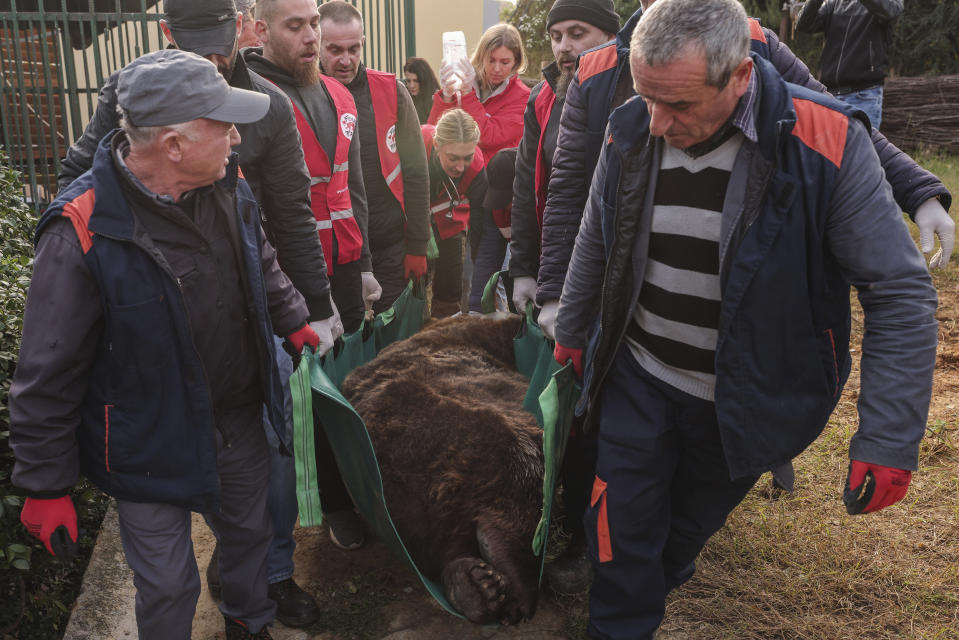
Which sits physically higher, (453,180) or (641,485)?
(453,180)

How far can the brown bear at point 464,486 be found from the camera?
2.83 metres

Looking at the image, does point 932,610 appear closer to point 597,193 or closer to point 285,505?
point 597,193

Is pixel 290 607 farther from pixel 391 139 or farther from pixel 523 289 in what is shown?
pixel 391 139

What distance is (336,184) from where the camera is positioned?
3.93 m

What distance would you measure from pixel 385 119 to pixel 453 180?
1064mm

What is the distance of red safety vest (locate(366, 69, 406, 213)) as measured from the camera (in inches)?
177

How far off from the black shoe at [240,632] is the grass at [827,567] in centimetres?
112

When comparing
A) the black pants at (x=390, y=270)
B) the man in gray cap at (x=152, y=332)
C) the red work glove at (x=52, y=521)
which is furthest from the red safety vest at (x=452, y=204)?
the red work glove at (x=52, y=521)

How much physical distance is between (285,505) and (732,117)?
2.05m

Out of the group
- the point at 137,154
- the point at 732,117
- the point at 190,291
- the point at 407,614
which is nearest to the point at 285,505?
the point at 407,614

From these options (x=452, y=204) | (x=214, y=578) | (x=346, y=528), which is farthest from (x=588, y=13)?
(x=214, y=578)

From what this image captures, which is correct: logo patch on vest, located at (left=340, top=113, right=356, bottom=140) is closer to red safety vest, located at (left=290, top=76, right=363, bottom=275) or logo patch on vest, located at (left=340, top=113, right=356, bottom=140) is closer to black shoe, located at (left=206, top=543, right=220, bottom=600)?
red safety vest, located at (left=290, top=76, right=363, bottom=275)

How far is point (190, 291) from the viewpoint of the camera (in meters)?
2.31

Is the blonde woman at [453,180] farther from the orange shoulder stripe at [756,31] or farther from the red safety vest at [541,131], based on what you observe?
the orange shoulder stripe at [756,31]
